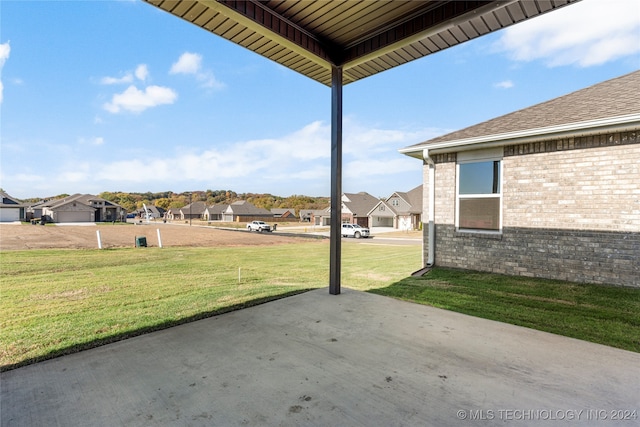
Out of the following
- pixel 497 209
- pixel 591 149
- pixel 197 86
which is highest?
pixel 197 86

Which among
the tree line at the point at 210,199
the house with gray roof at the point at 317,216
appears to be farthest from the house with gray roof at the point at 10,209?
the house with gray roof at the point at 317,216

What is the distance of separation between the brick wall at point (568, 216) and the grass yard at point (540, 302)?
340 mm

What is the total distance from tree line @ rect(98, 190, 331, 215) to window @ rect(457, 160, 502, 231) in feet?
153

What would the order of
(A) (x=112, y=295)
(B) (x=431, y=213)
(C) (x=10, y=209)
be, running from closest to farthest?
(A) (x=112, y=295), (B) (x=431, y=213), (C) (x=10, y=209)

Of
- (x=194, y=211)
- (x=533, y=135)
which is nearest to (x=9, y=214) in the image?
(x=194, y=211)

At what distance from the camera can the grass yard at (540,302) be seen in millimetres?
3154

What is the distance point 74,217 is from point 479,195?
51109 mm

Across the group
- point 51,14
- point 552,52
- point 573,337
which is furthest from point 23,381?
point 552,52

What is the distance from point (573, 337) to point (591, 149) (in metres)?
3.80

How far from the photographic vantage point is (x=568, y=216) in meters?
5.13

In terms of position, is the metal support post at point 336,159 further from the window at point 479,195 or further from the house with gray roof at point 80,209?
the house with gray roof at point 80,209

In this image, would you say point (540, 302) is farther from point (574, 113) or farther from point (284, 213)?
point (284, 213)

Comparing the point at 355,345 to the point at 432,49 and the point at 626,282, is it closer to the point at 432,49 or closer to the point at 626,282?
Result: the point at 432,49

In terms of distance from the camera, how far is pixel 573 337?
2877 mm
